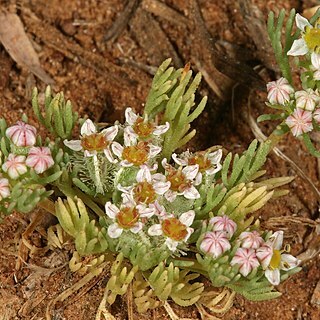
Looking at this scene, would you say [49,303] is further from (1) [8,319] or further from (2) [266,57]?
(2) [266,57]

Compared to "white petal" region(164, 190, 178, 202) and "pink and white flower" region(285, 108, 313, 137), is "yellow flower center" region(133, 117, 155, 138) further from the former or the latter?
"pink and white flower" region(285, 108, 313, 137)

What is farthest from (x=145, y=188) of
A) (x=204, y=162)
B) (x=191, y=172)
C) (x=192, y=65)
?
(x=192, y=65)

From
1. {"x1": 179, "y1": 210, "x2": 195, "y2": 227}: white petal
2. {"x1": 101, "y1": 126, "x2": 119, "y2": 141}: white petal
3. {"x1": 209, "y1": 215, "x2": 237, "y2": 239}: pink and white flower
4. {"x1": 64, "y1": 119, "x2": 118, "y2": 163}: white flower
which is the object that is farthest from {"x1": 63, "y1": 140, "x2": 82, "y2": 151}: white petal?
{"x1": 209, "y1": 215, "x2": 237, "y2": 239}: pink and white flower

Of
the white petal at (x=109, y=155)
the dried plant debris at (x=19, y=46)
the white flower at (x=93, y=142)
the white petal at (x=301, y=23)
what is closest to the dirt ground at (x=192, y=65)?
the dried plant debris at (x=19, y=46)

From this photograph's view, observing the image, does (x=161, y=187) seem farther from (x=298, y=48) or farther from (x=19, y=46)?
(x=19, y=46)

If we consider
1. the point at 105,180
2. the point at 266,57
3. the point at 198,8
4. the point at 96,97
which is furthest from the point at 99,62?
the point at 105,180

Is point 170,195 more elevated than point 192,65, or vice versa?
point 170,195

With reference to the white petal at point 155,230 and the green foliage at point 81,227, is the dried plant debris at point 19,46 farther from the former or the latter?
the white petal at point 155,230
